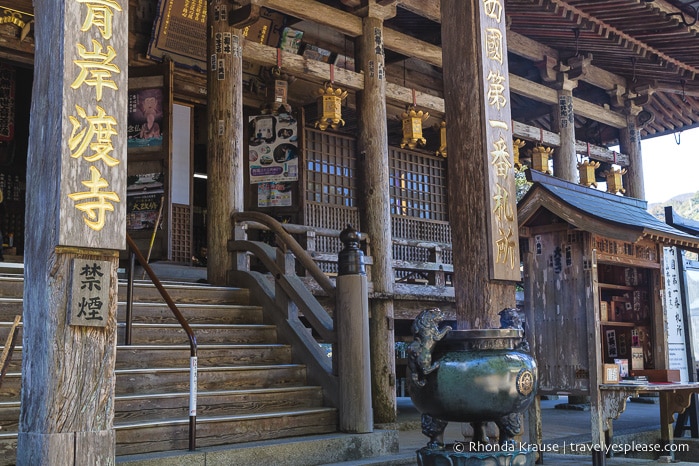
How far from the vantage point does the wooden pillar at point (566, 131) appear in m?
14.4

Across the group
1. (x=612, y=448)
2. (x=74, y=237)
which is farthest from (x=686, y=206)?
(x=74, y=237)

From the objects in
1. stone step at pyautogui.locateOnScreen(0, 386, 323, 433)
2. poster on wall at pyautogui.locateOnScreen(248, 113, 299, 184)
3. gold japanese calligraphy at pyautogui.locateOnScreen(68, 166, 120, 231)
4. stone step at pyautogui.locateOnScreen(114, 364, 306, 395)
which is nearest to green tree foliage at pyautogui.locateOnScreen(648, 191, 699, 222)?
poster on wall at pyautogui.locateOnScreen(248, 113, 299, 184)

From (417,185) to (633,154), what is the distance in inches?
180

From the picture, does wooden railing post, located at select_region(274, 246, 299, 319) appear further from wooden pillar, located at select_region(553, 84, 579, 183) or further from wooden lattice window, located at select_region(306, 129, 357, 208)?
wooden pillar, located at select_region(553, 84, 579, 183)

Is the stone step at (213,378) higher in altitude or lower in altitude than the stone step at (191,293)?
lower

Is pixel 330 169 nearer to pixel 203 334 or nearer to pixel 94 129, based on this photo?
pixel 203 334

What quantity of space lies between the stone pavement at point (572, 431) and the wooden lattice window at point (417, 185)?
394 cm

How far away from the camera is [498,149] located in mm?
6363

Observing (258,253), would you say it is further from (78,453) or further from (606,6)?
(606,6)

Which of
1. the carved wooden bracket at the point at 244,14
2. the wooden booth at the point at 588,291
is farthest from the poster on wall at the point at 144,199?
the wooden booth at the point at 588,291

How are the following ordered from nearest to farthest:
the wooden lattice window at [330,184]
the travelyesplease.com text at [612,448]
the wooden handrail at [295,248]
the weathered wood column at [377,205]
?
the travelyesplease.com text at [612,448] < the wooden handrail at [295,248] < the weathered wood column at [377,205] < the wooden lattice window at [330,184]

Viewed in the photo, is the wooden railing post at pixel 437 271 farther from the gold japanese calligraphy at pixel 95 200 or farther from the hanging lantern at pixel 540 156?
the gold japanese calligraphy at pixel 95 200

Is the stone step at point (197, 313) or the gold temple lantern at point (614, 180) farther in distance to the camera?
the gold temple lantern at point (614, 180)

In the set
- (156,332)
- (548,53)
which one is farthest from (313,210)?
(156,332)
